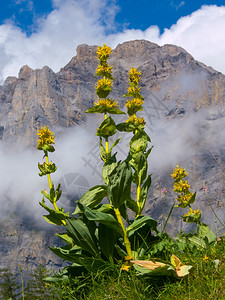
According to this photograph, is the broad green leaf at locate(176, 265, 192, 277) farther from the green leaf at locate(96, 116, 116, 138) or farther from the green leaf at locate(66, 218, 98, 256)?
the green leaf at locate(96, 116, 116, 138)

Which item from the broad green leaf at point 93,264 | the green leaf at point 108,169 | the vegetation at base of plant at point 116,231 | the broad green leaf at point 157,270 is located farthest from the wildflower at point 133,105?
the broad green leaf at point 157,270

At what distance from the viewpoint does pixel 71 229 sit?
3611 mm

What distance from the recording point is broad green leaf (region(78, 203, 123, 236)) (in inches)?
132

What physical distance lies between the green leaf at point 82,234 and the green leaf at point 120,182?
1.44 feet

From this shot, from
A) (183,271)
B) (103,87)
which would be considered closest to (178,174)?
(103,87)

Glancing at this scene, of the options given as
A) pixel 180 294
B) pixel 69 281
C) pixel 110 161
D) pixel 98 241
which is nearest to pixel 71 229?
pixel 98 241

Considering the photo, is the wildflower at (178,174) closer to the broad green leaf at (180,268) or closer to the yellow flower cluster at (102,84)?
the yellow flower cluster at (102,84)

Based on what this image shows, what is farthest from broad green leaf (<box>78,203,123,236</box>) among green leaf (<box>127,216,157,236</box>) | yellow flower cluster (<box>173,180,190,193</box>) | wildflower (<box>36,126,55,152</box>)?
yellow flower cluster (<box>173,180,190,193</box>)

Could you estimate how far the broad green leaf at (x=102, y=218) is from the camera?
3346 millimetres

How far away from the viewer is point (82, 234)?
3.62m

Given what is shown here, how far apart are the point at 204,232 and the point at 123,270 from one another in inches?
84.6

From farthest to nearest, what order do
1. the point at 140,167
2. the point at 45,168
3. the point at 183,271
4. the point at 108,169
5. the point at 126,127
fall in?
the point at 126,127
the point at 45,168
the point at 140,167
the point at 108,169
the point at 183,271

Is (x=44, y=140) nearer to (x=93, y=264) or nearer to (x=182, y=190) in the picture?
(x=93, y=264)

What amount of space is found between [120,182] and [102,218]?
501 mm
